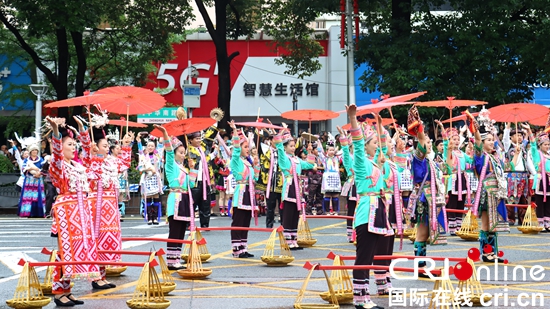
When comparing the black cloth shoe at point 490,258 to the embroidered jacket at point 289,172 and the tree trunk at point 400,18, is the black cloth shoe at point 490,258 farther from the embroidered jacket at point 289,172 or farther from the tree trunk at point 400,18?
the tree trunk at point 400,18

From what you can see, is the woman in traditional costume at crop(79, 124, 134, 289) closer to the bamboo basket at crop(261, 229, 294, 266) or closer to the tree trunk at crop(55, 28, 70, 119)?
the bamboo basket at crop(261, 229, 294, 266)

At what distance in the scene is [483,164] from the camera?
12750 millimetres

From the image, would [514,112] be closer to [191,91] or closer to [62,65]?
[191,91]

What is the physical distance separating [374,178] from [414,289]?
1686 millimetres

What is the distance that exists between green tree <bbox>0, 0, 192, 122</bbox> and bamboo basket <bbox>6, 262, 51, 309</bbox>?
1761cm

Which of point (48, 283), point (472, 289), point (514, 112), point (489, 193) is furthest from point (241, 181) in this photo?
point (472, 289)

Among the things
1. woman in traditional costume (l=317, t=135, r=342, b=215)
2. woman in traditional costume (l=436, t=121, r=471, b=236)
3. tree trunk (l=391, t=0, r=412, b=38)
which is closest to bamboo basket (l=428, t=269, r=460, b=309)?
woman in traditional costume (l=436, t=121, r=471, b=236)

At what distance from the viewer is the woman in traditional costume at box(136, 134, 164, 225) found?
2044 cm

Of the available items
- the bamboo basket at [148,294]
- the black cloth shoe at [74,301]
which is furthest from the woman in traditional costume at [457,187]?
the black cloth shoe at [74,301]

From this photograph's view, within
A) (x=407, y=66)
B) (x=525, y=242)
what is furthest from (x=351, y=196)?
(x=407, y=66)

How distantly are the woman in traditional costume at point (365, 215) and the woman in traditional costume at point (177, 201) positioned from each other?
369 centimetres

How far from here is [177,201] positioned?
41.0 ft

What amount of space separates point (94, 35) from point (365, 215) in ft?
82.0

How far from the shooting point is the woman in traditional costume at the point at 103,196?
10516mm
